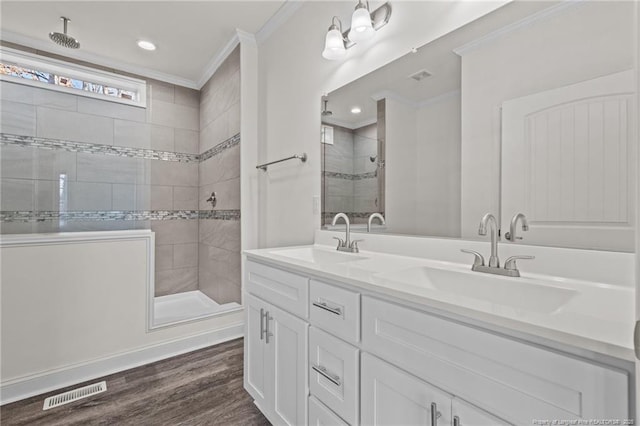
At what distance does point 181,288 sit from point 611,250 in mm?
3514

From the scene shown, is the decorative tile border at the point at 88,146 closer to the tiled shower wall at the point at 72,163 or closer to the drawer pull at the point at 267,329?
the tiled shower wall at the point at 72,163

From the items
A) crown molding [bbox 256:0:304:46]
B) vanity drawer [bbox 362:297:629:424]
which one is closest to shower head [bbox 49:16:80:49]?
crown molding [bbox 256:0:304:46]

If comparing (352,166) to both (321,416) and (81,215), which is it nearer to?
(321,416)

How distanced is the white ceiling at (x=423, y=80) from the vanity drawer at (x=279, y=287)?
98 cm

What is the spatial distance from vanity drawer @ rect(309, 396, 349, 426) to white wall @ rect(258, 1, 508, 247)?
3.59 ft

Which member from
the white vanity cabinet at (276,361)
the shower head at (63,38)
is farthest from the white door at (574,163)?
the shower head at (63,38)

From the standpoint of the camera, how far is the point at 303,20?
82.9 inches

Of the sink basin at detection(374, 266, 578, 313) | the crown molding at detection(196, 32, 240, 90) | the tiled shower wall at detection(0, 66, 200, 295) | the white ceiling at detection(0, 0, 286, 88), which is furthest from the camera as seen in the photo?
the crown molding at detection(196, 32, 240, 90)

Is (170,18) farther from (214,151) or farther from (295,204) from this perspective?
(295,204)

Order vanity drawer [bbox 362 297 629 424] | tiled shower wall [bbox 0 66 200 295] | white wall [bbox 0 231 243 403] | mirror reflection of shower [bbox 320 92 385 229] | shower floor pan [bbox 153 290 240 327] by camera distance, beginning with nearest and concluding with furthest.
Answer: vanity drawer [bbox 362 297 629 424]
mirror reflection of shower [bbox 320 92 385 229]
white wall [bbox 0 231 243 403]
tiled shower wall [bbox 0 66 200 295]
shower floor pan [bbox 153 290 240 327]

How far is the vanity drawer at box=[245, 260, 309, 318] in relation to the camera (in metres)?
1.21

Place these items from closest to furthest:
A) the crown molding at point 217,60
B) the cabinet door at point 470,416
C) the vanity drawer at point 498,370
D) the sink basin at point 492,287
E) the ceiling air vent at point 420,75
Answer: the vanity drawer at point 498,370
the cabinet door at point 470,416
the sink basin at point 492,287
the ceiling air vent at point 420,75
the crown molding at point 217,60

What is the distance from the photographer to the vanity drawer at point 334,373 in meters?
0.97

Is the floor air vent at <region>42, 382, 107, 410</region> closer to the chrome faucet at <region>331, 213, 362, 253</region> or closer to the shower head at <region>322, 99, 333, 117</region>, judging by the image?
the chrome faucet at <region>331, 213, 362, 253</region>
